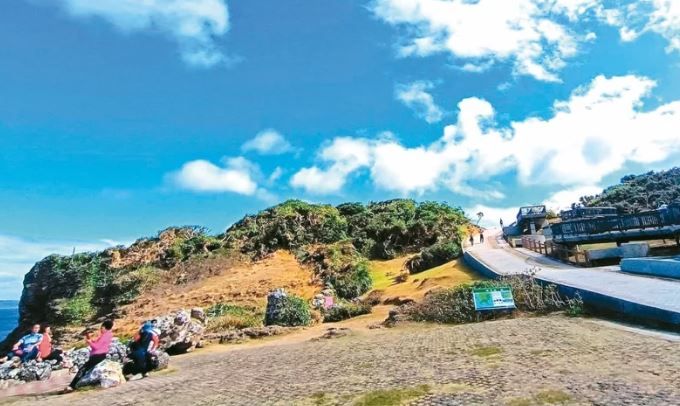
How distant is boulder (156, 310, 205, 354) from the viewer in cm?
1600

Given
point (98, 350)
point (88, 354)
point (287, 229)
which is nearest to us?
point (98, 350)

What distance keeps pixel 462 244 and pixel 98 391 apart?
29469mm

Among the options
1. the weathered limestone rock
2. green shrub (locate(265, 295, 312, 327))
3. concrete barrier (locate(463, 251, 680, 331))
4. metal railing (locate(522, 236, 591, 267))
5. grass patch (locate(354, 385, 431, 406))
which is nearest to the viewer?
grass patch (locate(354, 385, 431, 406))

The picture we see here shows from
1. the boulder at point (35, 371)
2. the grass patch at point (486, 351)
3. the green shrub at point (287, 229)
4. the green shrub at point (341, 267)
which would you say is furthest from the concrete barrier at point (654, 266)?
the green shrub at point (287, 229)

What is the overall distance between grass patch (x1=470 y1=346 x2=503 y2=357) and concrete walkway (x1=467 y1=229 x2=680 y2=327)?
3.52m

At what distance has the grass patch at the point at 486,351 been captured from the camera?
914cm

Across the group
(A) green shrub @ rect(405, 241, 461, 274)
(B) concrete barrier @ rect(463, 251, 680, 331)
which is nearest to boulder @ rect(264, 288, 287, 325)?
(B) concrete barrier @ rect(463, 251, 680, 331)

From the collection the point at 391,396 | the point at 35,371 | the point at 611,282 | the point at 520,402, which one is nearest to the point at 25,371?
the point at 35,371

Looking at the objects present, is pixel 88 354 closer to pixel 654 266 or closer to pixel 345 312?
pixel 345 312

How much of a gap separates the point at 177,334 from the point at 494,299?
1073 centimetres

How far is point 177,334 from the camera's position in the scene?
53.3 feet

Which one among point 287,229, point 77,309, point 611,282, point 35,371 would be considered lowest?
point 35,371

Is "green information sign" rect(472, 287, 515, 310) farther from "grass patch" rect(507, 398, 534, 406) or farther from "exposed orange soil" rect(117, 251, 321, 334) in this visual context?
"exposed orange soil" rect(117, 251, 321, 334)

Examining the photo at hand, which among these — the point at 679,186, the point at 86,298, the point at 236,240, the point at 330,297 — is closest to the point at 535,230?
the point at 330,297
